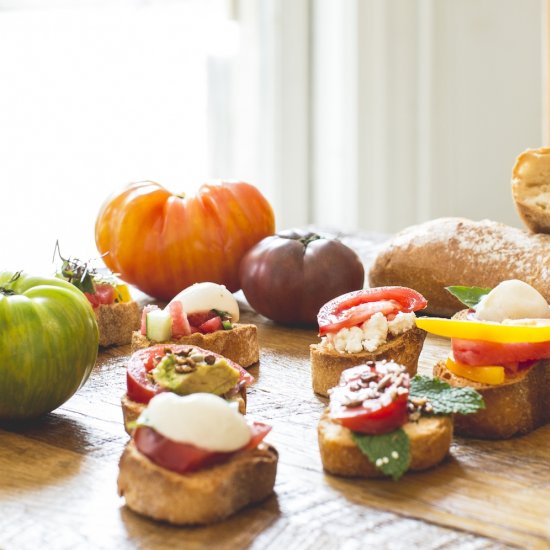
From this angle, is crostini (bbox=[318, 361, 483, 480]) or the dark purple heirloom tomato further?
the dark purple heirloom tomato

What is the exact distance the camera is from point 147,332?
1731 millimetres

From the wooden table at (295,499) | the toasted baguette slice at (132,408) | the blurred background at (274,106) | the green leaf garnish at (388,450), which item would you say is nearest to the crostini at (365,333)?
the wooden table at (295,499)

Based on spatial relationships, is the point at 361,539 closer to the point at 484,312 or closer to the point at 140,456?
the point at 140,456

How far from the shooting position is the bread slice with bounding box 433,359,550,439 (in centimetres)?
138

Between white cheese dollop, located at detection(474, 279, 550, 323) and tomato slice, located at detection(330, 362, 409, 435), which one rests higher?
white cheese dollop, located at detection(474, 279, 550, 323)

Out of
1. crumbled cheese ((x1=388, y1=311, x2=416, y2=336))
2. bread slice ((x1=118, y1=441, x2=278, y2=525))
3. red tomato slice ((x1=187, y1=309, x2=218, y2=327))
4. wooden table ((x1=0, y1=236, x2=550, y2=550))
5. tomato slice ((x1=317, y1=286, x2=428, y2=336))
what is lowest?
wooden table ((x1=0, y1=236, x2=550, y2=550))

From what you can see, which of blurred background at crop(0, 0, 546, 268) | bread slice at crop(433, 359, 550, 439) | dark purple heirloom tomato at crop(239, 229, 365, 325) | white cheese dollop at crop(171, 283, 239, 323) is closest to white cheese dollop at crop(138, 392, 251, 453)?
bread slice at crop(433, 359, 550, 439)

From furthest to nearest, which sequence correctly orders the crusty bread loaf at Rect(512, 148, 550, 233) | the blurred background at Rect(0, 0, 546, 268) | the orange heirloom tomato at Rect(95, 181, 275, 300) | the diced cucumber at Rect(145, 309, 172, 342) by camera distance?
the blurred background at Rect(0, 0, 546, 268)
the orange heirloom tomato at Rect(95, 181, 275, 300)
the crusty bread loaf at Rect(512, 148, 550, 233)
the diced cucumber at Rect(145, 309, 172, 342)

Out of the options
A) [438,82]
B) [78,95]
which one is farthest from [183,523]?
[438,82]

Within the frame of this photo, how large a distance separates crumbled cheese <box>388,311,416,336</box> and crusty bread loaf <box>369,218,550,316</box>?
0.46 m

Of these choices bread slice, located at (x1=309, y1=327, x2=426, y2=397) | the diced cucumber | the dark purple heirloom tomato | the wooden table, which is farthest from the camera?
the dark purple heirloom tomato

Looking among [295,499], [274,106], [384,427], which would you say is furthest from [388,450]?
[274,106]

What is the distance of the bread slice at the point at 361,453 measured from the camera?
1235 millimetres

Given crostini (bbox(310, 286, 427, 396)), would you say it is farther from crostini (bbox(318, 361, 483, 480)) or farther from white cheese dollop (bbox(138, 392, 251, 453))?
white cheese dollop (bbox(138, 392, 251, 453))
